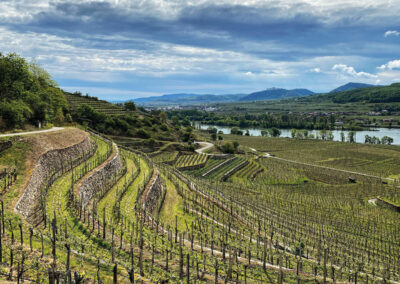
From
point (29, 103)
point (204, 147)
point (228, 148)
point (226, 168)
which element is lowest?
point (226, 168)

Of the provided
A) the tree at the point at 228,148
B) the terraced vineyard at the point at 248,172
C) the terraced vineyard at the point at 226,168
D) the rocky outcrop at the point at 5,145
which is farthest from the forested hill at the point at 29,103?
the tree at the point at 228,148

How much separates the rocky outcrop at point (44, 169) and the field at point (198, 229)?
2.50 ft

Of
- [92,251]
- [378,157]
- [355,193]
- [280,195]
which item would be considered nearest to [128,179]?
[92,251]

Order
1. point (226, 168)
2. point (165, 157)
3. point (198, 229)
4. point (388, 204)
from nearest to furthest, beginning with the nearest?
point (198, 229) < point (388, 204) < point (165, 157) < point (226, 168)

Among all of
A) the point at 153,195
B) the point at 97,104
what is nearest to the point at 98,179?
the point at 153,195

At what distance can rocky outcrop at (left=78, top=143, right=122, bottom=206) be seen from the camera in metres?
30.1

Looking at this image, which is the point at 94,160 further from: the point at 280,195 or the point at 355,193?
the point at 355,193

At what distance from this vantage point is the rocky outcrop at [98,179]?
3008 cm

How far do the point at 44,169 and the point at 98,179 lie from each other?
584 cm

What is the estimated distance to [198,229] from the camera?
3225cm

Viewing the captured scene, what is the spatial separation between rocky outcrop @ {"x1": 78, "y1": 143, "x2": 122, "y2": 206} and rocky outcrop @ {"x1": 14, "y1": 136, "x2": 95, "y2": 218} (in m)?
3.44

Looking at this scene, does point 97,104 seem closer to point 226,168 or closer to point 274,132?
point 226,168

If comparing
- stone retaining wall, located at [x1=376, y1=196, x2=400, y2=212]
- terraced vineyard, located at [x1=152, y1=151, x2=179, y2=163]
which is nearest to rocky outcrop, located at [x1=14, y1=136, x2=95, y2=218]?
terraced vineyard, located at [x1=152, y1=151, x2=179, y2=163]

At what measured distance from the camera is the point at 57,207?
24797mm
